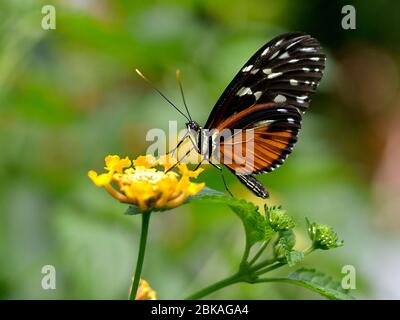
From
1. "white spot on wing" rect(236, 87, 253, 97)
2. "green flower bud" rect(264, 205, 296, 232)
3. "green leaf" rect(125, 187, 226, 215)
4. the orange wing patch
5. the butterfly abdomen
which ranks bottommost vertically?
"green flower bud" rect(264, 205, 296, 232)

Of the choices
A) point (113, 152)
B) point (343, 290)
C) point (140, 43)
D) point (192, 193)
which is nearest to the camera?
point (192, 193)

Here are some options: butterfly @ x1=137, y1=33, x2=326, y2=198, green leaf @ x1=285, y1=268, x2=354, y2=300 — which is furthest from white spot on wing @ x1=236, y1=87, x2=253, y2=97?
green leaf @ x1=285, y1=268, x2=354, y2=300

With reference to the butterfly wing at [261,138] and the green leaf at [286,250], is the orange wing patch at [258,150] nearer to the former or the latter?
the butterfly wing at [261,138]

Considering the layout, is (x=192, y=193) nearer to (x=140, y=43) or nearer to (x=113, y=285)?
(x=113, y=285)

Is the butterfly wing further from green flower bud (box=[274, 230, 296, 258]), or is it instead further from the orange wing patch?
green flower bud (box=[274, 230, 296, 258])

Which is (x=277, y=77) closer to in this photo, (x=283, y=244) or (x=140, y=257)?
(x=283, y=244)
